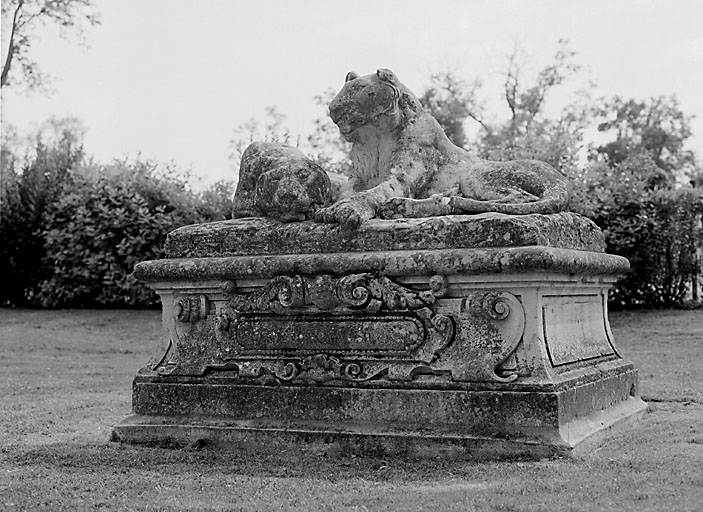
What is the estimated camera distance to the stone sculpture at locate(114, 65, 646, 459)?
6.05m

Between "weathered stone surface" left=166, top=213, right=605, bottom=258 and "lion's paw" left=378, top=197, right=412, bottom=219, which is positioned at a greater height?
"lion's paw" left=378, top=197, right=412, bottom=219

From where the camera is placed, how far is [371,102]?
23.8 feet

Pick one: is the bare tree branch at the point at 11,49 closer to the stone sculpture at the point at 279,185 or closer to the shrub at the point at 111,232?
the shrub at the point at 111,232

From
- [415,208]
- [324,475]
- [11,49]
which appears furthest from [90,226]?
[324,475]

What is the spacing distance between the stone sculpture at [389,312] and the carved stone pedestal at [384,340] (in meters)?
0.01

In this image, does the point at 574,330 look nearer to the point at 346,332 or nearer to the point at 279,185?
the point at 346,332

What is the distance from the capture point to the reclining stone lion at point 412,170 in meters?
6.74

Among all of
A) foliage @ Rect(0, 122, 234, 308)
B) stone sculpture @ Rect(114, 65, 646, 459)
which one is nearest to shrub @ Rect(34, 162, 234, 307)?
foliage @ Rect(0, 122, 234, 308)

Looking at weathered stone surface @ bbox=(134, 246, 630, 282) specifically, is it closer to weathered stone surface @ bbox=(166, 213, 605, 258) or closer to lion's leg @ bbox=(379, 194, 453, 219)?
weathered stone surface @ bbox=(166, 213, 605, 258)

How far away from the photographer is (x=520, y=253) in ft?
19.5

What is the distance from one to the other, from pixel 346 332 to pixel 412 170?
4.69ft

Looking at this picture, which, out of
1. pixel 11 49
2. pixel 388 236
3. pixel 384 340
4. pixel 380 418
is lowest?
pixel 380 418

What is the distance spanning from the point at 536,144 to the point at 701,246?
5.50m

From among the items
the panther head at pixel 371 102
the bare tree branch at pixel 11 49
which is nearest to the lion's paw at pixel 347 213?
the panther head at pixel 371 102
